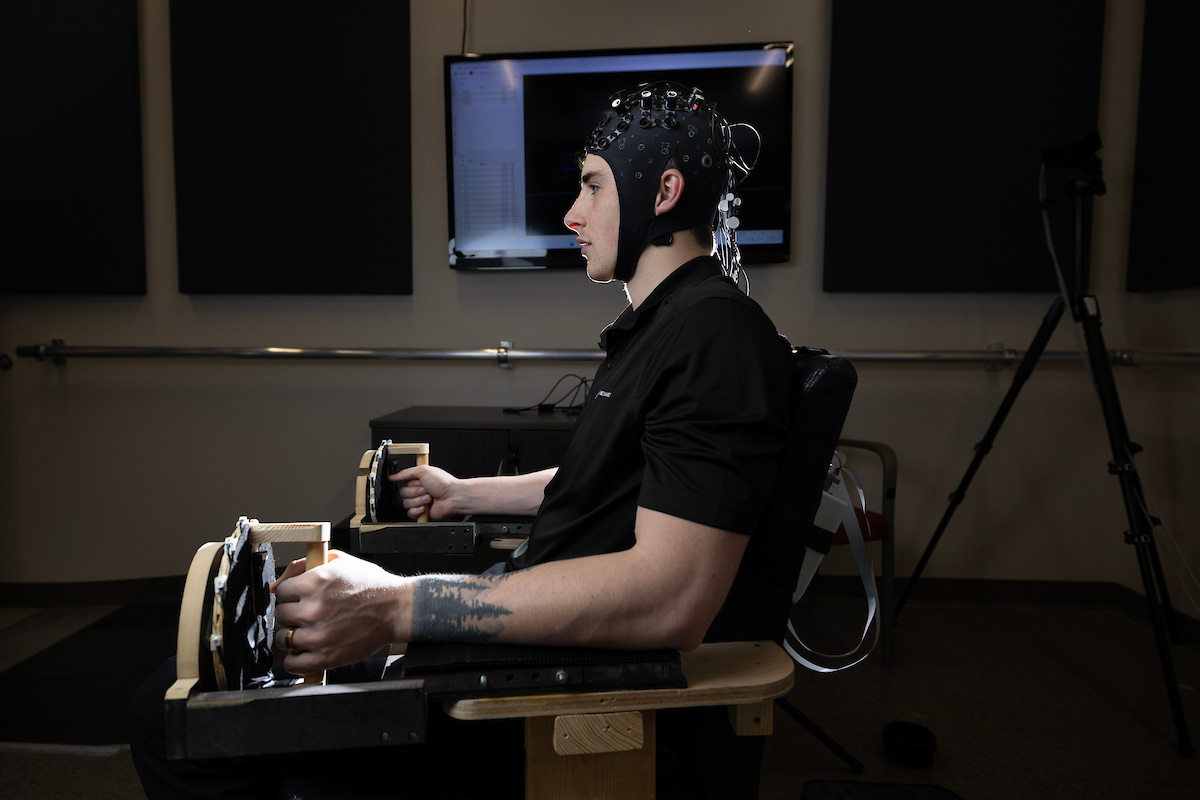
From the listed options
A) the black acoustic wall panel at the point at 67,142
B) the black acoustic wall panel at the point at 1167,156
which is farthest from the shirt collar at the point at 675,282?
the black acoustic wall panel at the point at 67,142

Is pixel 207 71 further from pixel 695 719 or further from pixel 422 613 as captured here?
pixel 695 719

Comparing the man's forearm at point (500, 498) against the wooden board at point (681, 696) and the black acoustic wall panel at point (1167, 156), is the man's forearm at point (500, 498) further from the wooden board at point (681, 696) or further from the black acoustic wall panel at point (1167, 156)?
the black acoustic wall panel at point (1167, 156)

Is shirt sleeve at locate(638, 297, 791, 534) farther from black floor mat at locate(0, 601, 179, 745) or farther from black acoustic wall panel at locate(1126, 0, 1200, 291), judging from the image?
black acoustic wall panel at locate(1126, 0, 1200, 291)

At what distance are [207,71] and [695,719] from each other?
10.7 ft

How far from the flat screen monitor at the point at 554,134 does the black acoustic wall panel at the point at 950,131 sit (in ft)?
0.84

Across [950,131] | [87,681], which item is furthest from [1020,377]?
[87,681]

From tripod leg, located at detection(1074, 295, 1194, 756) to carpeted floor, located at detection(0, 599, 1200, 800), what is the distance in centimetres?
17

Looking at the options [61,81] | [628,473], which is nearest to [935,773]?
[628,473]

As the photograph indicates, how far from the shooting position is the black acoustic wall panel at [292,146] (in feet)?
9.67

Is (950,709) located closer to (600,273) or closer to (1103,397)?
(1103,397)

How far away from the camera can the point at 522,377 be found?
3102mm

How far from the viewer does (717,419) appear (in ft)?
2.75

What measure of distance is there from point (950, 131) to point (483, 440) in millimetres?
2269

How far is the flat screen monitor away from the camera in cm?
286
